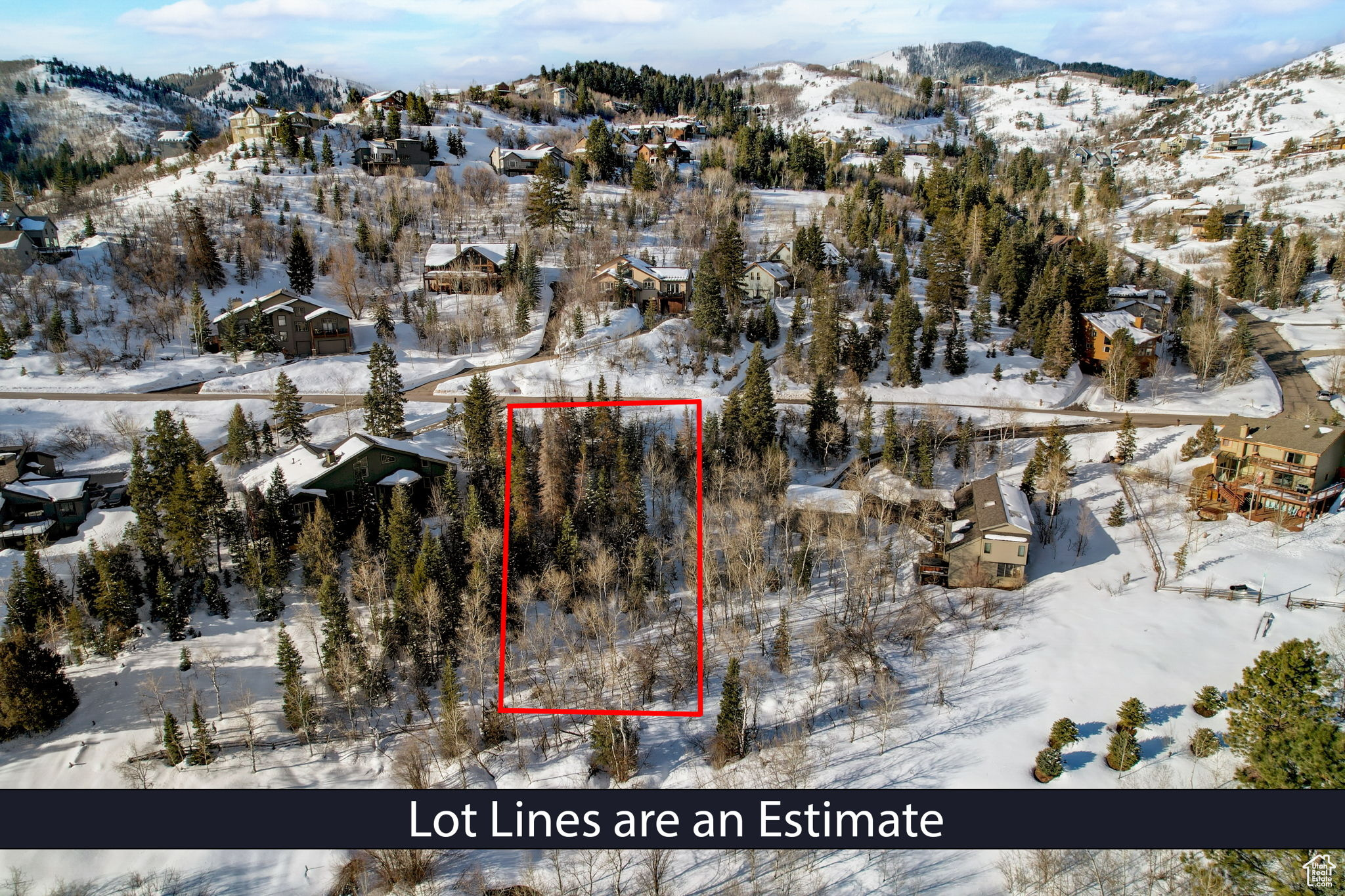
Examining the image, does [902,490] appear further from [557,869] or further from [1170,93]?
[1170,93]

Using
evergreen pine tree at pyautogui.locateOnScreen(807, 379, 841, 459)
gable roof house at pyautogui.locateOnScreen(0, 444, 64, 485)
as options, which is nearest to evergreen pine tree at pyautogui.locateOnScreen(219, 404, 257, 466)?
gable roof house at pyautogui.locateOnScreen(0, 444, 64, 485)

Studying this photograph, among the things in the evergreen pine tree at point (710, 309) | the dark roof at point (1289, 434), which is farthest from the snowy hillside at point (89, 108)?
the dark roof at point (1289, 434)

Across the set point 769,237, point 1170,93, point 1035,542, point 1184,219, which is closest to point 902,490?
point 1035,542

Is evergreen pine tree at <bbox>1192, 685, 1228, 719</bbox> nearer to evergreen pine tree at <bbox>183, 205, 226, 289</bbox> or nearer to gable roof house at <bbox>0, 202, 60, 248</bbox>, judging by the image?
evergreen pine tree at <bbox>183, 205, 226, 289</bbox>

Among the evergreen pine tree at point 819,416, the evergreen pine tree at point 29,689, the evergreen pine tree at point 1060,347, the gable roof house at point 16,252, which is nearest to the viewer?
the evergreen pine tree at point 29,689

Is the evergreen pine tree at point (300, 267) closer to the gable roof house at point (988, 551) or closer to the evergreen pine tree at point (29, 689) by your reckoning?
the evergreen pine tree at point (29, 689)
